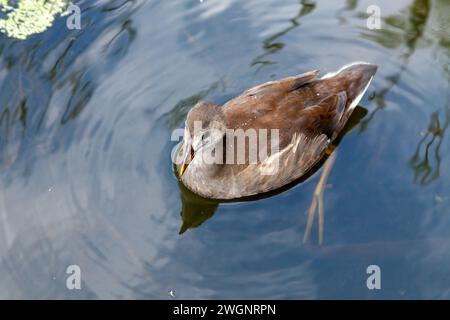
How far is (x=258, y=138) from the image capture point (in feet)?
18.6

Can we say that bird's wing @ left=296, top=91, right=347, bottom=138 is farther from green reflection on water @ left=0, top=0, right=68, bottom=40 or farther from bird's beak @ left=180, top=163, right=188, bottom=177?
green reflection on water @ left=0, top=0, right=68, bottom=40

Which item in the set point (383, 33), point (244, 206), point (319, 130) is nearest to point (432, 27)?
point (383, 33)

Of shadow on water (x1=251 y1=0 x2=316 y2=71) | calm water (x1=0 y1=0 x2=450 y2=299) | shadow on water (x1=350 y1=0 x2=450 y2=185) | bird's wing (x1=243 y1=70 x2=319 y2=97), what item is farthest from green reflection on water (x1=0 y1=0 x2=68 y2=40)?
shadow on water (x1=350 y1=0 x2=450 y2=185)

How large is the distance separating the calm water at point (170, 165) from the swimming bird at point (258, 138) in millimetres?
174

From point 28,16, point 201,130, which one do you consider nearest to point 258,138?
point 201,130

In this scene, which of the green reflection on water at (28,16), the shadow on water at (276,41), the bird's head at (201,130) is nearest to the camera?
the bird's head at (201,130)

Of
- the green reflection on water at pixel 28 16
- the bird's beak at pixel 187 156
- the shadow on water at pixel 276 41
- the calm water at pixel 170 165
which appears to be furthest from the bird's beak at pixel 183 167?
the green reflection on water at pixel 28 16

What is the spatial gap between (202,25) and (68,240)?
118 inches

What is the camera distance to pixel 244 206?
5762 mm

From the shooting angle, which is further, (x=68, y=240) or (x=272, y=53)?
(x=272, y=53)

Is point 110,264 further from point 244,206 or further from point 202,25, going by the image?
point 202,25

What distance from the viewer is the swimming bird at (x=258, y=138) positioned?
554 centimetres

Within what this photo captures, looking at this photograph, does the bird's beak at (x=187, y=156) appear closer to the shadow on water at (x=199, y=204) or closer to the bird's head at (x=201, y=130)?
the bird's head at (x=201, y=130)

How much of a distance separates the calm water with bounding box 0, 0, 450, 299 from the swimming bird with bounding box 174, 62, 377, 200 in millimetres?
174
